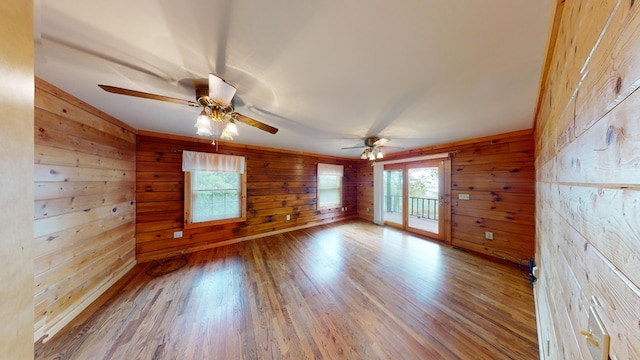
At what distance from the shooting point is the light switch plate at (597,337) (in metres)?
0.42

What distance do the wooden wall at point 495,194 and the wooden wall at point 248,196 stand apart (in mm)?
2763

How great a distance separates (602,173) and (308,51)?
4.09 ft

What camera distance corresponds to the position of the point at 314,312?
71.4 inches

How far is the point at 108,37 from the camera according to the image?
97cm

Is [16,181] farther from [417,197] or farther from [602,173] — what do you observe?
[417,197]

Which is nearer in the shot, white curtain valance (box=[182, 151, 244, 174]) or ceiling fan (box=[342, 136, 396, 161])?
ceiling fan (box=[342, 136, 396, 161])

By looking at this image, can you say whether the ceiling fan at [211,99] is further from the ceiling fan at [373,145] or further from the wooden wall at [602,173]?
the ceiling fan at [373,145]

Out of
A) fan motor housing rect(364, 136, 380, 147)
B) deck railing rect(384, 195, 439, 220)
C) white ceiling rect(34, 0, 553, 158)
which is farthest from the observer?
deck railing rect(384, 195, 439, 220)

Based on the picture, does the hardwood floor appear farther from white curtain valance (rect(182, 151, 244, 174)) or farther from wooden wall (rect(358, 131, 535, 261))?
white curtain valance (rect(182, 151, 244, 174))

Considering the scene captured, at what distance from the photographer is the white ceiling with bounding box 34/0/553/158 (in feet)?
2.72

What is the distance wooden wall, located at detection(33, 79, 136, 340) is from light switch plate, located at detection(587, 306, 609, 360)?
122 inches

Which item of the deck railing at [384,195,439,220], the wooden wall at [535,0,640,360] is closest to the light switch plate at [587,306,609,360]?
the wooden wall at [535,0,640,360]

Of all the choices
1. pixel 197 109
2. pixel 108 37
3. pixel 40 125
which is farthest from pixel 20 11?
pixel 40 125

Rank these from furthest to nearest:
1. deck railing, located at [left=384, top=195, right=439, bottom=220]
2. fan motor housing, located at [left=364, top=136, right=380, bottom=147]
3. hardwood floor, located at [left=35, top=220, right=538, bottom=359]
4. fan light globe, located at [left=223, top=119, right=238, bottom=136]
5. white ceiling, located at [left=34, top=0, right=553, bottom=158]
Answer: deck railing, located at [left=384, top=195, right=439, bottom=220] < fan motor housing, located at [left=364, top=136, right=380, bottom=147] < fan light globe, located at [left=223, top=119, right=238, bottom=136] < hardwood floor, located at [left=35, top=220, right=538, bottom=359] < white ceiling, located at [left=34, top=0, right=553, bottom=158]
